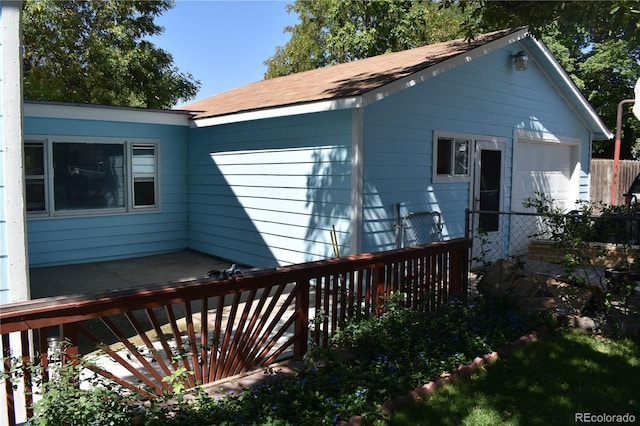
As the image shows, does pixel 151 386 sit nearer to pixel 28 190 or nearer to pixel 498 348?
pixel 498 348

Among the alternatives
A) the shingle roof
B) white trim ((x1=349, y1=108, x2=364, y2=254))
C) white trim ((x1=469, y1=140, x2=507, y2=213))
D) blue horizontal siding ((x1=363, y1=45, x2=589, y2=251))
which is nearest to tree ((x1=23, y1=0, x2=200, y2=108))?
the shingle roof

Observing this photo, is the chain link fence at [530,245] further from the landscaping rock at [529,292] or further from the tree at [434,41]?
the tree at [434,41]

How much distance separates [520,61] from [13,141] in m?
7.68

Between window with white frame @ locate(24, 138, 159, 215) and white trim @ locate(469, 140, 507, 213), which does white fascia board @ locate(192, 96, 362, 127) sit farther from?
white trim @ locate(469, 140, 507, 213)

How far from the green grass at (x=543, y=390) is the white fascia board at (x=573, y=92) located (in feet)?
19.5

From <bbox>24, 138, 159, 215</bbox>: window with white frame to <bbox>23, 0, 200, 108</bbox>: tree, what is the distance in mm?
7247

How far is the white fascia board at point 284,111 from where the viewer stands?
599 centimetres

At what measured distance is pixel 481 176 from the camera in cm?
834

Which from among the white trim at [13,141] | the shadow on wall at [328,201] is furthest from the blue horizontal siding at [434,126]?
the white trim at [13,141]

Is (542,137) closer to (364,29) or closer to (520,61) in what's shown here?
(520,61)

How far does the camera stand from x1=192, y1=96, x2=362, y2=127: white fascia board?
236 inches

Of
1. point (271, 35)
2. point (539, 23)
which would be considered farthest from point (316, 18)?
point (539, 23)

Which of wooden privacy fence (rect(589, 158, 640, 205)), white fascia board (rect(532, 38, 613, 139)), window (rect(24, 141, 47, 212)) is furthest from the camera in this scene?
wooden privacy fence (rect(589, 158, 640, 205))
